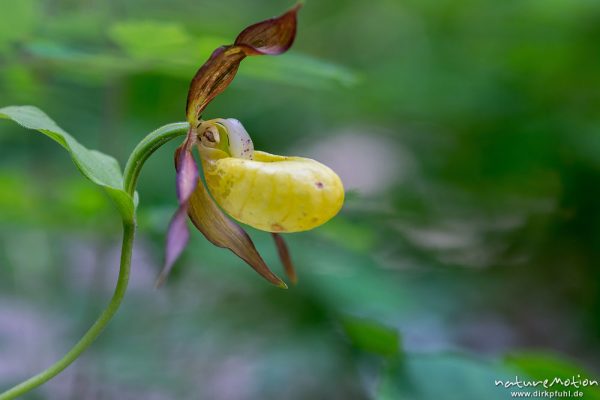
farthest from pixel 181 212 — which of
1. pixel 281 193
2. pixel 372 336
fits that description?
pixel 372 336

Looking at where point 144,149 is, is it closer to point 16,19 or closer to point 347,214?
point 16,19

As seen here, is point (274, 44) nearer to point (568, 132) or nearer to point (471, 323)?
point (568, 132)

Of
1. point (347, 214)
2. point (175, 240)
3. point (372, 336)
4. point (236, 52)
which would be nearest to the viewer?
point (175, 240)

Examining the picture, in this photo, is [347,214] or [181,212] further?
[347,214]

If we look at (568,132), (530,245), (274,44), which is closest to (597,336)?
(530,245)

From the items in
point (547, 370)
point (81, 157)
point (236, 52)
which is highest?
point (236, 52)

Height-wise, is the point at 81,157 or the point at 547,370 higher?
the point at 81,157
